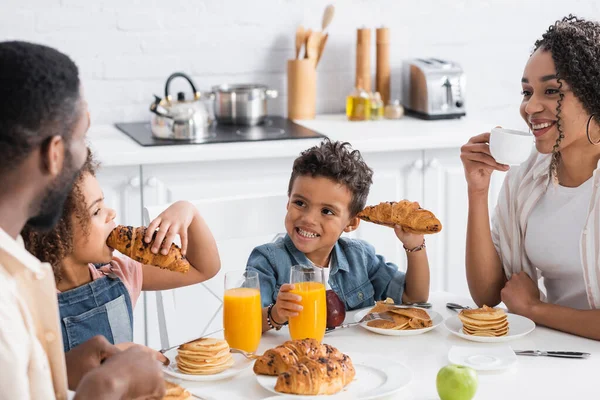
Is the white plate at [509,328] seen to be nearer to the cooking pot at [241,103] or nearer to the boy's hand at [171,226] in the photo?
the boy's hand at [171,226]

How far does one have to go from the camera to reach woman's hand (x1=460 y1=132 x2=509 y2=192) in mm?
1949

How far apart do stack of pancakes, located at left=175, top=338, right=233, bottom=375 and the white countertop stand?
1.34 meters

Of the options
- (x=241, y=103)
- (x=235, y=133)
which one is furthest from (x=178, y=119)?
(x=241, y=103)

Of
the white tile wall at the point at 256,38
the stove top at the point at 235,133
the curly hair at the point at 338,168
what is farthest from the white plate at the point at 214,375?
the white tile wall at the point at 256,38

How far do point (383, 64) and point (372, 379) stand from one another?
7.87 feet

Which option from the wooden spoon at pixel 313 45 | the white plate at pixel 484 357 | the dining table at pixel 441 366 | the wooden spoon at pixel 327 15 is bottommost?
the dining table at pixel 441 366

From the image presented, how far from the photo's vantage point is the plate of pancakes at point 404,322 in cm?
165

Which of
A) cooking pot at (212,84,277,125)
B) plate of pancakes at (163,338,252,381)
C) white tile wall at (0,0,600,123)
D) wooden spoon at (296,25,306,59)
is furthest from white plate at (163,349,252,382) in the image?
wooden spoon at (296,25,306,59)

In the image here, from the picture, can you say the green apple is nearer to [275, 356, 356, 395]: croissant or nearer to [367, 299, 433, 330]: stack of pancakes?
[275, 356, 356, 395]: croissant

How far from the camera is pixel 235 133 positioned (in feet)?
10.4

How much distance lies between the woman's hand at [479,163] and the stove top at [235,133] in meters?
1.14

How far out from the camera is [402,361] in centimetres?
152

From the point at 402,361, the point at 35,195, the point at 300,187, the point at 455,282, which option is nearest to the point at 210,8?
the point at 455,282

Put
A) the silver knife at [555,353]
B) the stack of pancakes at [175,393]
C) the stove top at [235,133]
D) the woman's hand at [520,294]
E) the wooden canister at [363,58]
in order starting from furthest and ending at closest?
the wooden canister at [363,58] → the stove top at [235,133] → the woman's hand at [520,294] → the silver knife at [555,353] → the stack of pancakes at [175,393]
